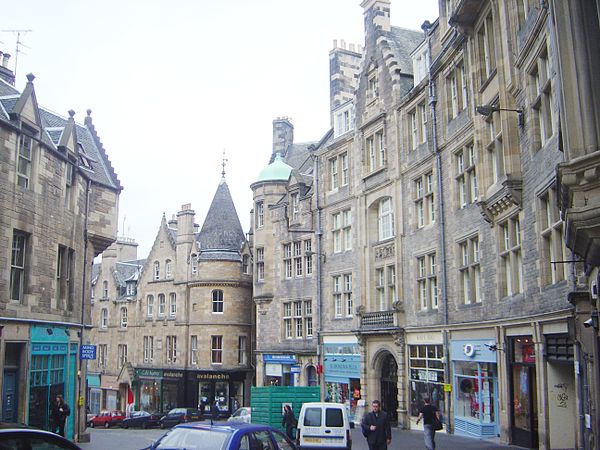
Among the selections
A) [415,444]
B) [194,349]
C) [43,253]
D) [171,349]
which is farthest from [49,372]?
[171,349]

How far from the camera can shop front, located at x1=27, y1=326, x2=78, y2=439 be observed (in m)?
20.8

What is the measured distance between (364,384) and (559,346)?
51.8ft

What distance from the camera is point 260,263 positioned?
42062mm

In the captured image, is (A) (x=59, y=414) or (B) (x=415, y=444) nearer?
(A) (x=59, y=414)

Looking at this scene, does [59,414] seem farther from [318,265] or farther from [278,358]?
[278,358]

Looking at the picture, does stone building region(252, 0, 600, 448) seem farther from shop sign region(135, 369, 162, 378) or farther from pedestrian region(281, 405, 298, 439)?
shop sign region(135, 369, 162, 378)

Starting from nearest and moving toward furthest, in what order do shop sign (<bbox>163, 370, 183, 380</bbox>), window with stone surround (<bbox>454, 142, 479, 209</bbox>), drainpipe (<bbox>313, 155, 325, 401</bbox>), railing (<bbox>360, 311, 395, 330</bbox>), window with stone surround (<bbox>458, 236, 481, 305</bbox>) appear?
window with stone surround (<bbox>458, 236, 481, 305</bbox>)
window with stone surround (<bbox>454, 142, 479, 209</bbox>)
railing (<bbox>360, 311, 395, 330</bbox>)
drainpipe (<bbox>313, 155, 325, 401</bbox>)
shop sign (<bbox>163, 370, 183, 380</bbox>)

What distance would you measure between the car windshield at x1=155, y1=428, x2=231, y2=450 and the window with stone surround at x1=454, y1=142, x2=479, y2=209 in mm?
14804

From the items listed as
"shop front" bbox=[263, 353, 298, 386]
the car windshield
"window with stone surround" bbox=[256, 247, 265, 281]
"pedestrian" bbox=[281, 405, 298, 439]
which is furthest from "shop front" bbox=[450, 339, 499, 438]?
"window with stone surround" bbox=[256, 247, 265, 281]

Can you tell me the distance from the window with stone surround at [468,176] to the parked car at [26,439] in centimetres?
1738

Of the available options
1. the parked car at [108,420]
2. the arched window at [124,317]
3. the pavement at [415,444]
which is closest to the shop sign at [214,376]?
the parked car at [108,420]

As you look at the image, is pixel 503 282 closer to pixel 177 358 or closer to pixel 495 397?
pixel 495 397

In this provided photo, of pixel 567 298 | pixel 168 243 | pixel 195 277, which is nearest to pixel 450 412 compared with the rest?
pixel 567 298

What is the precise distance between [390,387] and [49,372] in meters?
15.4
